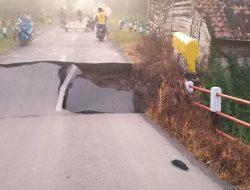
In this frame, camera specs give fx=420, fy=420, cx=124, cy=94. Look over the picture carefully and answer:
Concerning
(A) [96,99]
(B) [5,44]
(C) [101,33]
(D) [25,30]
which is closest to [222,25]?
(A) [96,99]

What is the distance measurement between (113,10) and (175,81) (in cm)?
5303

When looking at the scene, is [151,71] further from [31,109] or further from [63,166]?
[63,166]

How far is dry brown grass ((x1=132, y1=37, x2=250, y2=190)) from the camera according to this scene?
22.4ft

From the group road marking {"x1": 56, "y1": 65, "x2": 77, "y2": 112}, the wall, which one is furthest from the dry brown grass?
road marking {"x1": 56, "y1": 65, "x2": 77, "y2": 112}

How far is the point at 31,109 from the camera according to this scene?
11055 mm

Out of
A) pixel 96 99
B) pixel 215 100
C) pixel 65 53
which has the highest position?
pixel 215 100

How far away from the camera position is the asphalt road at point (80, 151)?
641 cm

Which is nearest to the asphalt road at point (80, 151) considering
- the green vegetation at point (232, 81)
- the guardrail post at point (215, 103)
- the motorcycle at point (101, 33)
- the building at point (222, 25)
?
the guardrail post at point (215, 103)

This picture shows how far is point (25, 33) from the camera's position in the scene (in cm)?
2214

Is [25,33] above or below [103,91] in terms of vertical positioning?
above

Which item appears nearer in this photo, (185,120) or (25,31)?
(185,120)

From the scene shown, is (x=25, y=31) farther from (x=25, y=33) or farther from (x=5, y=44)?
(x=5, y=44)

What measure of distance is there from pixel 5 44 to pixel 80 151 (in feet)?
51.6

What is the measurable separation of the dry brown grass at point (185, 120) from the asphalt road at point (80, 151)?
0.84ft
